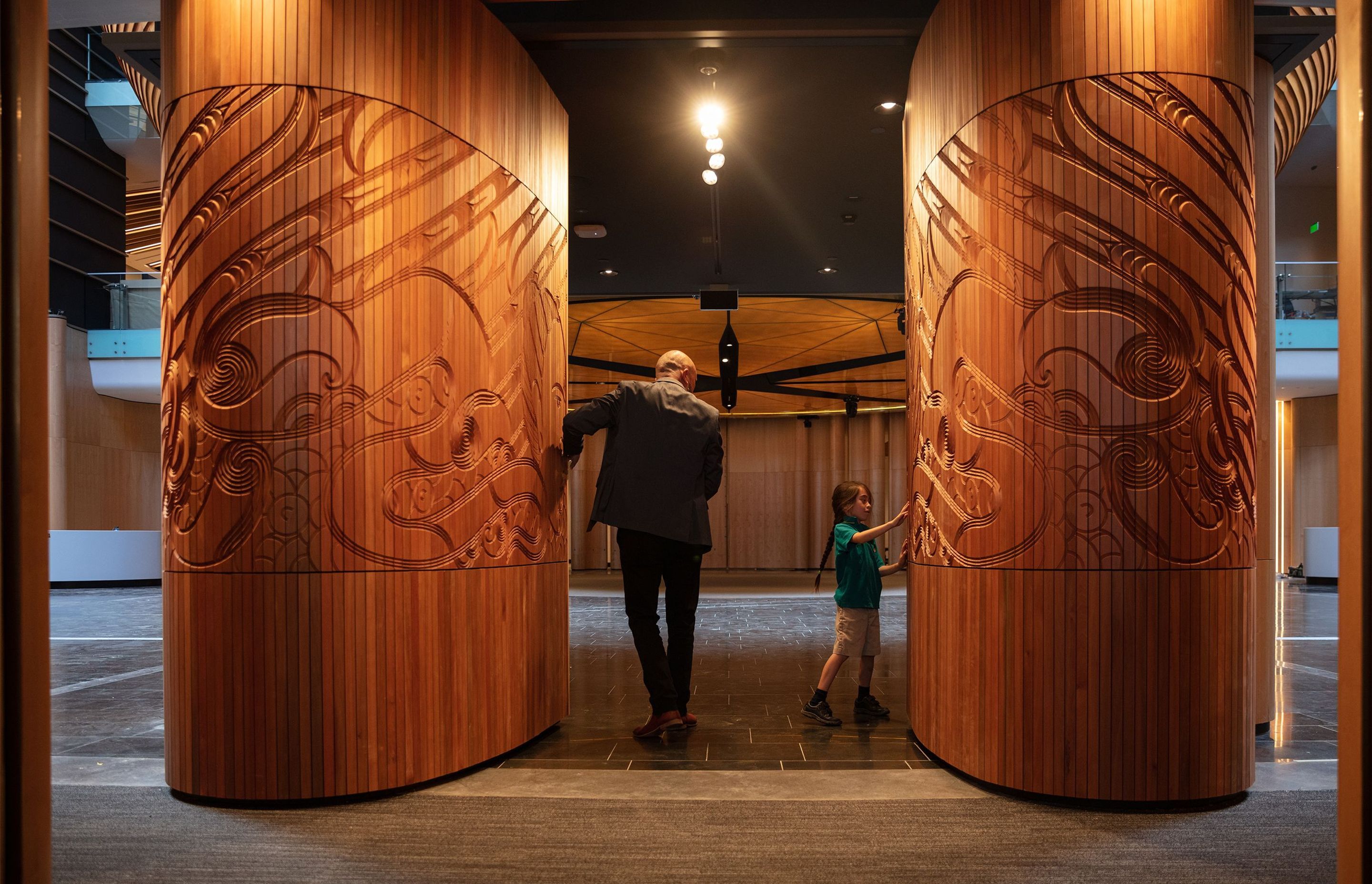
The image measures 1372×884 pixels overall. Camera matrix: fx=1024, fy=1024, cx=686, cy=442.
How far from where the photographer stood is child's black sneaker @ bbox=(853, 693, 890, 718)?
471 centimetres

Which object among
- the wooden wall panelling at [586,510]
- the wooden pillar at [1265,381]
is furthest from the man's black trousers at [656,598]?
the wooden wall panelling at [586,510]

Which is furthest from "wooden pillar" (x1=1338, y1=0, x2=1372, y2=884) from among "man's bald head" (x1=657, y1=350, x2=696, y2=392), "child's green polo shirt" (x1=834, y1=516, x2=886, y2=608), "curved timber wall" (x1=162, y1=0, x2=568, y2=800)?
"man's bald head" (x1=657, y1=350, x2=696, y2=392)

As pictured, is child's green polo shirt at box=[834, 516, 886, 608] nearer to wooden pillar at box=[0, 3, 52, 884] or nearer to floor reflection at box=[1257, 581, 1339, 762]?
floor reflection at box=[1257, 581, 1339, 762]

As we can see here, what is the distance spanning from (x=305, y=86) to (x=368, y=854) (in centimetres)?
235

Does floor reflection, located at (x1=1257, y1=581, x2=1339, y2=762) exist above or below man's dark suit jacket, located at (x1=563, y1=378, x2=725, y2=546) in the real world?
below

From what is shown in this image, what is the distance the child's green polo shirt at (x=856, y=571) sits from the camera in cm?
458

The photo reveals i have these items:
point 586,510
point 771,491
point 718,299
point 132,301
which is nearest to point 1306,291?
point 718,299

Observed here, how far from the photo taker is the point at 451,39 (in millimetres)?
3732

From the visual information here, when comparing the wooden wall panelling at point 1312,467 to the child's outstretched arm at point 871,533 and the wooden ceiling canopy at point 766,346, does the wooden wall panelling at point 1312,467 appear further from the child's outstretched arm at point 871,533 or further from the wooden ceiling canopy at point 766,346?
the child's outstretched arm at point 871,533

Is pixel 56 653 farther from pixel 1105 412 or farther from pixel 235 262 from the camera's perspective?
pixel 1105 412

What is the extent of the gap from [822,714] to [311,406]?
2.60 meters

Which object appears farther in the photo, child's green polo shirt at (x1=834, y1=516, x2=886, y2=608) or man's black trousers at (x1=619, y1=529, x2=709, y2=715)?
child's green polo shirt at (x1=834, y1=516, x2=886, y2=608)

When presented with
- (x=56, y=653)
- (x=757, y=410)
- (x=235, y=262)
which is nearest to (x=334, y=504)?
(x=235, y=262)

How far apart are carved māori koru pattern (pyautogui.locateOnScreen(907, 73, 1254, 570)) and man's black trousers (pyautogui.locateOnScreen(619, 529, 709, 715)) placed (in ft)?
4.70
